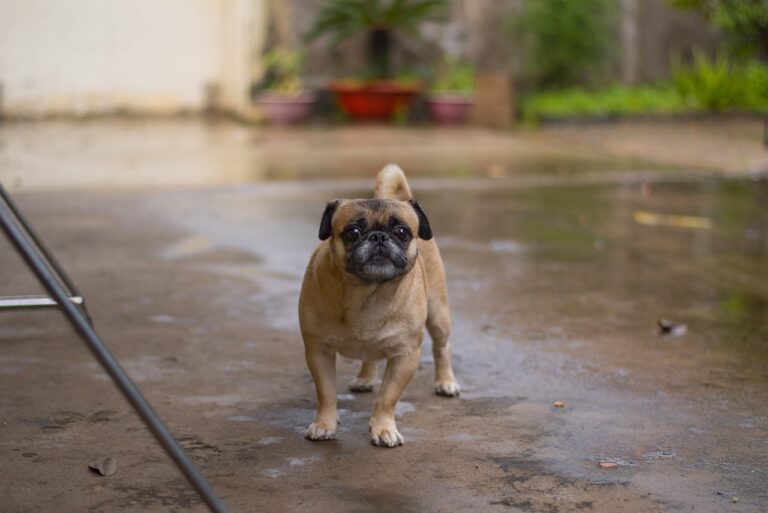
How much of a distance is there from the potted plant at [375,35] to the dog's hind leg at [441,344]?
11105mm

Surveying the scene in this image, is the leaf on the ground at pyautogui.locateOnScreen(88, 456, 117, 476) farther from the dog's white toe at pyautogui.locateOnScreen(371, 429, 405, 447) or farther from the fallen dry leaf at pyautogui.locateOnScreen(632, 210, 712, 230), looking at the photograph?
the fallen dry leaf at pyautogui.locateOnScreen(632, 210, 712, 230)

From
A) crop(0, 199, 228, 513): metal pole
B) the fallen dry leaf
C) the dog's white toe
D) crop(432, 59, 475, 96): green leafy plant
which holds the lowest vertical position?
the fallen dry leaf

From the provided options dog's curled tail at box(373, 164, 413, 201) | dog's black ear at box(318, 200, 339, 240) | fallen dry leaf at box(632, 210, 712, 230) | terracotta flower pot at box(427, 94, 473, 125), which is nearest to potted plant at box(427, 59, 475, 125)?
terracotta flower pot at box(427, 94, 473, 125)

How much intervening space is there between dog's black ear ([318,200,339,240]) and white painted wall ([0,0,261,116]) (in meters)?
12.2

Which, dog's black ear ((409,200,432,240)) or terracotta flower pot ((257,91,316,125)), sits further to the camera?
terracotta flower pot ((257,91,316,125))

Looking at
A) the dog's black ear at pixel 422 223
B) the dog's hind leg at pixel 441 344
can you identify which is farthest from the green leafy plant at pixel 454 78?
the dog's black ear at pixel 422 223

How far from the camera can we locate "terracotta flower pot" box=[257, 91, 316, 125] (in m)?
15.2

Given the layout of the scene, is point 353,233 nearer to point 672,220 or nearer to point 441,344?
point 441,344

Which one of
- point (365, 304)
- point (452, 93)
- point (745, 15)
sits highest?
point (745, 15)

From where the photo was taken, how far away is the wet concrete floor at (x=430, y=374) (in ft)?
11.1

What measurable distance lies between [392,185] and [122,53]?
1290 cm

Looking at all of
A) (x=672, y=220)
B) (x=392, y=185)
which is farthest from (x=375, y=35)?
(x=392, y=185)

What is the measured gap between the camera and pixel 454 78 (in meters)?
16.0

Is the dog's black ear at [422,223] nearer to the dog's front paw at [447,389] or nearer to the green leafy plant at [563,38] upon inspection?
the dog's front paw at [447,389]
